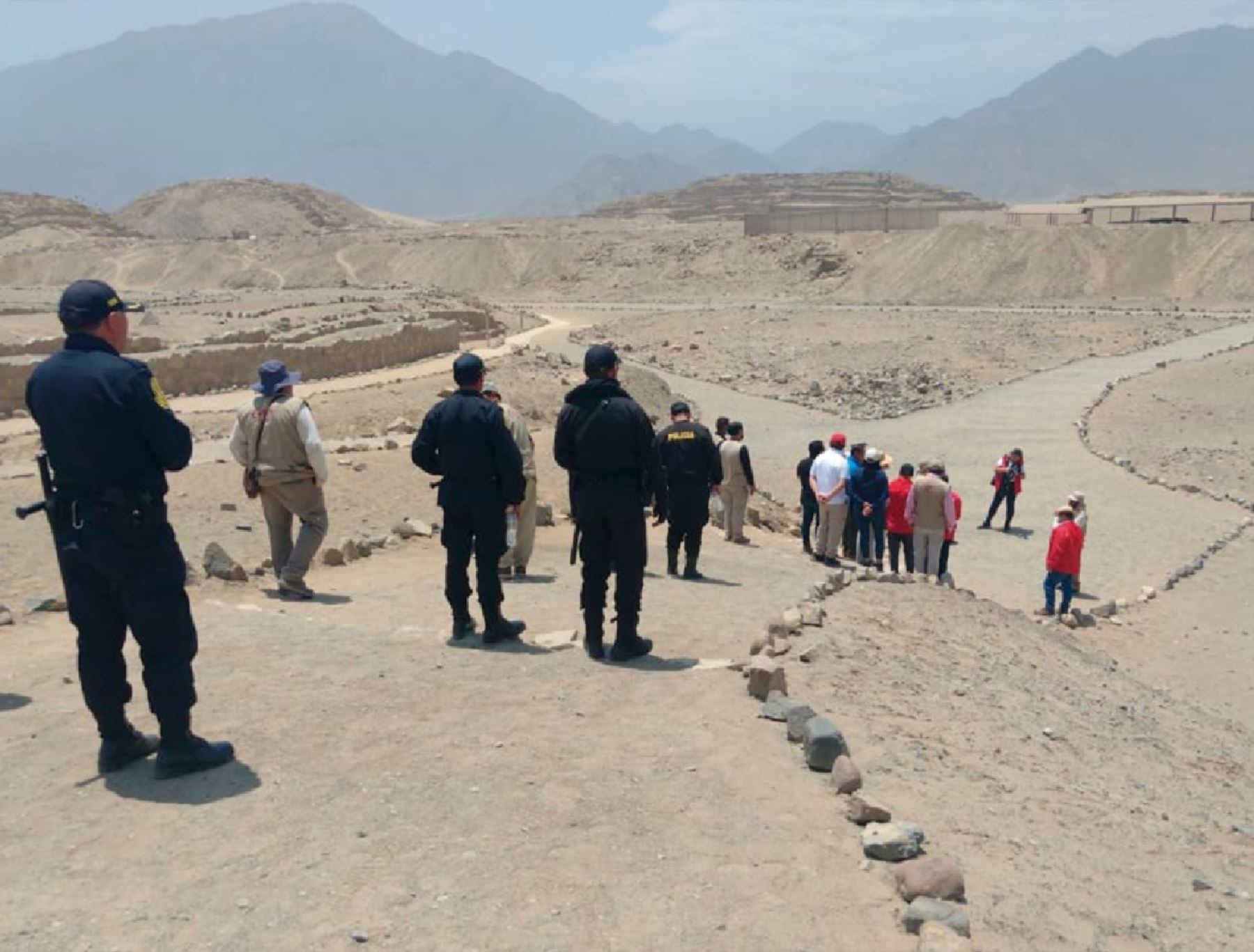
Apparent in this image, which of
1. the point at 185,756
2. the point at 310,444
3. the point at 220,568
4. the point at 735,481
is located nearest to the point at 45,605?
the point at 220,568

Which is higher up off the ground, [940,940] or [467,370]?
[467,370]

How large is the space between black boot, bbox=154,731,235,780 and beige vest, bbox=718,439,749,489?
8.34 m

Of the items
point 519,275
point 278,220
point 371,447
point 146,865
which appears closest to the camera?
point 146,865

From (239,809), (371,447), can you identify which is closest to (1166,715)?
(239,809)

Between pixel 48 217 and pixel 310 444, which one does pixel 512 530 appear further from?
pixel 48 217

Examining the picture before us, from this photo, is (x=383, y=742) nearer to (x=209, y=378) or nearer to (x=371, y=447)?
(x=371, y=447)

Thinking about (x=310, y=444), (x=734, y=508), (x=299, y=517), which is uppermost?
(x=310, y=444)

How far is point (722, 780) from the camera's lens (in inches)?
221

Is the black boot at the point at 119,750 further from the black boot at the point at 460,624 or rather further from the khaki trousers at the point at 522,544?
the khaki trousers at the point at 522,544

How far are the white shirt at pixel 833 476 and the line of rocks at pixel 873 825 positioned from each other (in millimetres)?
5507

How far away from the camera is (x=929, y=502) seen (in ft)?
43.3

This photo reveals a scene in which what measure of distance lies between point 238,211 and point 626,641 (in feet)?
426

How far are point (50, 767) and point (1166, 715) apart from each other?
7904 millimetres

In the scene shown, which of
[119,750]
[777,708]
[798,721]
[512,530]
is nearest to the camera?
[119,750]
